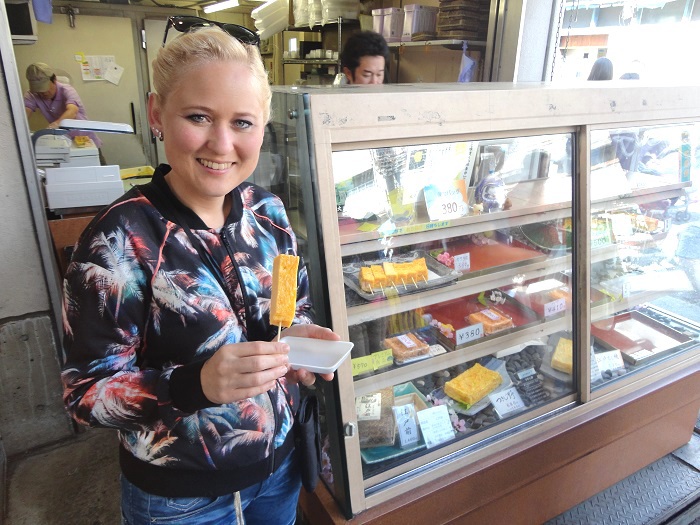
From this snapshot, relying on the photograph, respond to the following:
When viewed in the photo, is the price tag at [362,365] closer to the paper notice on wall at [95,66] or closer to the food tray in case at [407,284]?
the food tray in case at [407,284]

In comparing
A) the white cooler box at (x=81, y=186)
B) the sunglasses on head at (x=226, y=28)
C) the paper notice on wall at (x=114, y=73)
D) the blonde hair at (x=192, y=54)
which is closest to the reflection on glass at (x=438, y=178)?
the sunglasses on head at (x=226, y=28)

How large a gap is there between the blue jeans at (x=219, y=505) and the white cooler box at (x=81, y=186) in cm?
218

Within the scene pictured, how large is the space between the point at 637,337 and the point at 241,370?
272 centimetres

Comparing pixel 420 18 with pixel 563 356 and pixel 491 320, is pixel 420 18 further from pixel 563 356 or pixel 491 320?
pixel 563 356

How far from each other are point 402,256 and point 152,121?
1341 millimetres

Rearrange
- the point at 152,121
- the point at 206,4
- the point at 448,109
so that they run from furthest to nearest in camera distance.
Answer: the point at 206,4, the point at 448,109, the point at 152,121

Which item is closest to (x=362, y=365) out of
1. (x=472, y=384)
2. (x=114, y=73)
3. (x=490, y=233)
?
(x=472, y=384)

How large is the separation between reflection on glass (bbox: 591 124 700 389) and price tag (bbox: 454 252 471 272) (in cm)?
77

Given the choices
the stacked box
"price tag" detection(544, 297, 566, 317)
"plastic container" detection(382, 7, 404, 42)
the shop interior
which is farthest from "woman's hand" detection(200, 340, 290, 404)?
"plastic container" detection(382, 7, 404, 42)

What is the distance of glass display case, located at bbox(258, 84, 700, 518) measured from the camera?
1.59 meters

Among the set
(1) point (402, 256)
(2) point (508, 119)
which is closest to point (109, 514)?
(1) point (402, 256)

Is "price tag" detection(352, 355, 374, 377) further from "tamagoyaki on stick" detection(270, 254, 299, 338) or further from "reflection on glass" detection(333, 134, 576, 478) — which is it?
"tamagoyaki on stick" detection(270, 254, 299, 338)

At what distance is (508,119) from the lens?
1.76 m

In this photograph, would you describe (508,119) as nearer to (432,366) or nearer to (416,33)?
(432,366)
